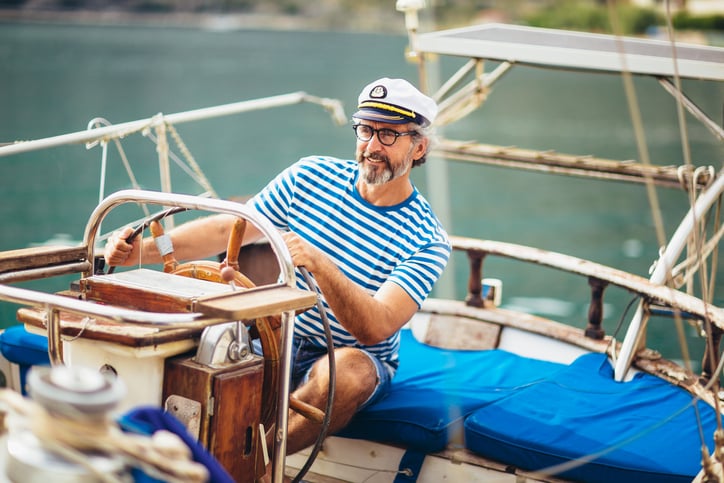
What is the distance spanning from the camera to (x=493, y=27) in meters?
4.80

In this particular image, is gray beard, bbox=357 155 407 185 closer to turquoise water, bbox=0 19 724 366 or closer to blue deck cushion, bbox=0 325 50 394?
blue deck cushion, bbox=0 325 50 394

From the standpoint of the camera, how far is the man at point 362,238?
2873mm

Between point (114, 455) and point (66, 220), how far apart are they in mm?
12965

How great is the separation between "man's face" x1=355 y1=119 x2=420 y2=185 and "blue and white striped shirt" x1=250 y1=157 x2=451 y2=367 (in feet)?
0.44

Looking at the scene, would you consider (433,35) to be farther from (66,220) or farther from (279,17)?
(279,17)

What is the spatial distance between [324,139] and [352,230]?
21694 millimetres

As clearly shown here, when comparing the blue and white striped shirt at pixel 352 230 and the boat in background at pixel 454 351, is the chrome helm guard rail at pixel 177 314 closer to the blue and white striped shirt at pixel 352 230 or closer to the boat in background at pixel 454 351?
the boat in background at pixel 454 351

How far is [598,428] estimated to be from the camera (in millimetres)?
3131

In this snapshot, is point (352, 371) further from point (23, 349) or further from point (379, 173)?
point (23, 349)

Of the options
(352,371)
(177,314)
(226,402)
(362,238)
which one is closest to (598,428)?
(352,371)

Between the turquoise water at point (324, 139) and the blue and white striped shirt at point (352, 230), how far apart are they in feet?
7.56

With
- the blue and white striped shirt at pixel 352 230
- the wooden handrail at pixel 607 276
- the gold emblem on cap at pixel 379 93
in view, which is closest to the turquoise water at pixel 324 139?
the wooden handrail at pixel 607 276

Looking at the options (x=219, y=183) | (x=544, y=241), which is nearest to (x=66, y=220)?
(x=219, y=183)

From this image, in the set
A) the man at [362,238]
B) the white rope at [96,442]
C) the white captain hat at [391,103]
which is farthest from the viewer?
the white captain hat at [391,103]
